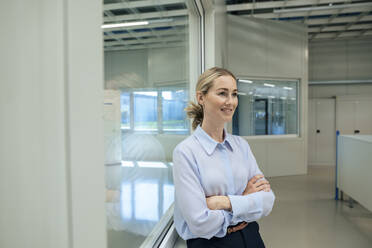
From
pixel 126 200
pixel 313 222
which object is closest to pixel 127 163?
pixel 126 200

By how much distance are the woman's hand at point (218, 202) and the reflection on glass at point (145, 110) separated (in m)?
0.50

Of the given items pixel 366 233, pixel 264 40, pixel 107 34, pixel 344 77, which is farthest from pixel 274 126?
pixel 107 34

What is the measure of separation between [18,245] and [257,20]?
22.8ft

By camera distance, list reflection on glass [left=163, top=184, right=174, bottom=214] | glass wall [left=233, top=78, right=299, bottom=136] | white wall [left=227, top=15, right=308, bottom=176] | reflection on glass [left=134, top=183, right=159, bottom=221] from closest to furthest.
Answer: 1. reflection on glass [left=134, top=183, right=159, bottom=221]
2. reflection on glass [left=163, top=184, right=174, bottom=214]
3. white wall [left=227, top=15, right=308, bottom=176]
4. glass wall [left=233, top=78, right=299, bottom=136]

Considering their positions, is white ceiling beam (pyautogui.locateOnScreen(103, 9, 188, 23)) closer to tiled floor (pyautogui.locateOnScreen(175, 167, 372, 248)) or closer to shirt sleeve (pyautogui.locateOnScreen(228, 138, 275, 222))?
shirt sleeve (pyautogui.locateOnScreen(228, 138, 275, 222))

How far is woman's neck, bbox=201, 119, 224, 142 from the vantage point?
4.70 feet

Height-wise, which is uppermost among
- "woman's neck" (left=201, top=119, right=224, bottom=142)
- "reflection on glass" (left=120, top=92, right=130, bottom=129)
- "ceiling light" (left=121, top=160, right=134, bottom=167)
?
"reflection on glass" (left=120, top=92, right=130, bottom=129)

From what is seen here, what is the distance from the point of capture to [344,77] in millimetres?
8812

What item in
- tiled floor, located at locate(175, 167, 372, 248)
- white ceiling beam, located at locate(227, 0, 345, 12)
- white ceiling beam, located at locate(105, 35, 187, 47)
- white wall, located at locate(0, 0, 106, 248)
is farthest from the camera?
white ceiling beam, located at locate(227, 0, 345, 12)

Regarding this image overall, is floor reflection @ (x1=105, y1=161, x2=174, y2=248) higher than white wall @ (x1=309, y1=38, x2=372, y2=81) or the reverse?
the reverse

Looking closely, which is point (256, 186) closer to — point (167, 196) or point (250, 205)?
point (250, 205)

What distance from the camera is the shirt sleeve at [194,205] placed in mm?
1175

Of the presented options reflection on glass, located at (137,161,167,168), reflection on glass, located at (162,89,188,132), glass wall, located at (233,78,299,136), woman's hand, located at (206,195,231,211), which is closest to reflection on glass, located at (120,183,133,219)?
reflection on glass, located at (137,161,167,168)

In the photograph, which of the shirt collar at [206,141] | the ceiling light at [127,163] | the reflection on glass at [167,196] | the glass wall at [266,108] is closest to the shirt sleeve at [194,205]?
the shirt collar at [206,141]
